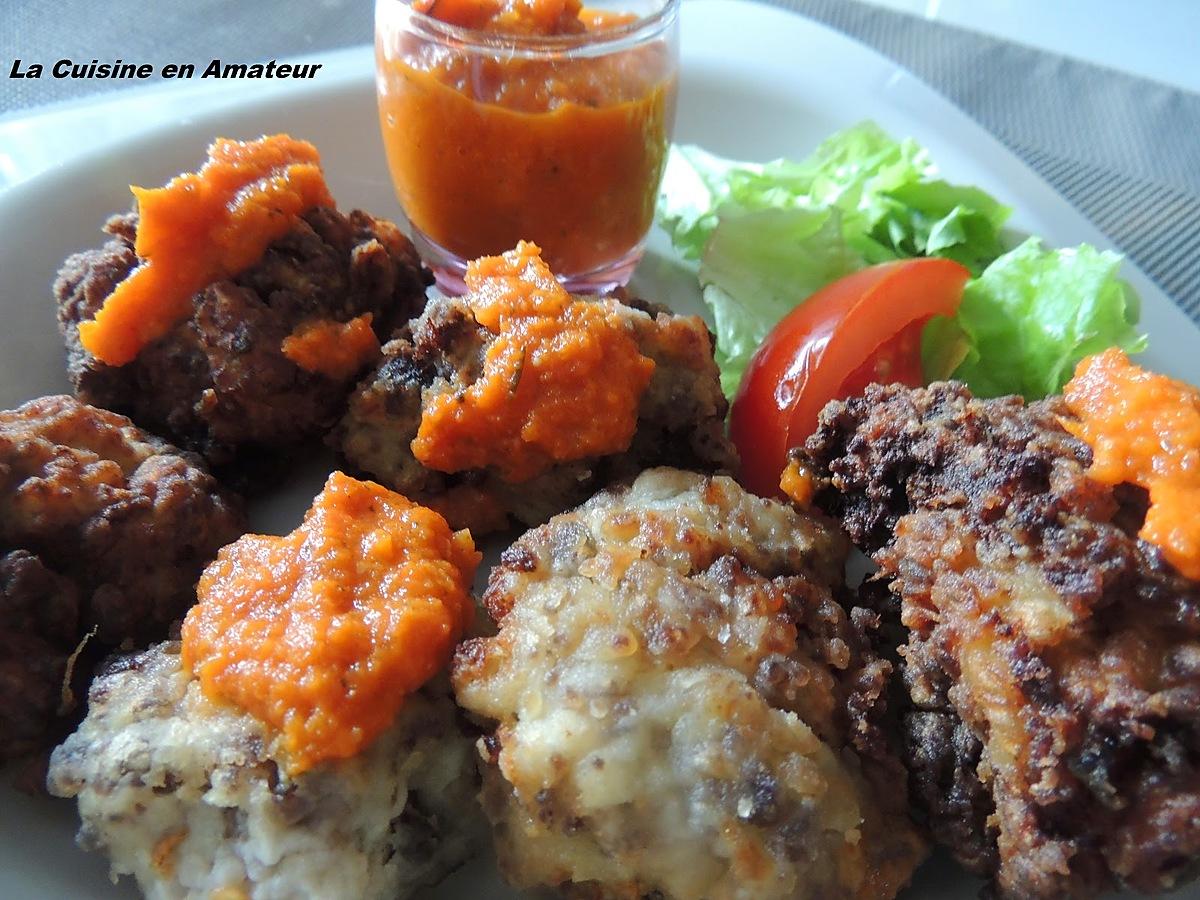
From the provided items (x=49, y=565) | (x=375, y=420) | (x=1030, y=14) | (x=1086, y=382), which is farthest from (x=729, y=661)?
(x=1030, y=14)

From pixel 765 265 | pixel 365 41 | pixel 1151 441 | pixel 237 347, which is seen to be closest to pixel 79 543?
pixel 237 347

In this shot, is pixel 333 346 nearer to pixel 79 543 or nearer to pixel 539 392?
pixel 539 392

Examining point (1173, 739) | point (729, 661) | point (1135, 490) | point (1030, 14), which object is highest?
point (1135, 490)

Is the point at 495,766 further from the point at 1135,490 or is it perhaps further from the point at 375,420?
the point at 1135,490

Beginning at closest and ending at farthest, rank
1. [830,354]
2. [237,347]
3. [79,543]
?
[79,543] → [237,347] → [830,354]

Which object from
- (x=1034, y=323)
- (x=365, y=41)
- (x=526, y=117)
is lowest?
(x=365, y=41)

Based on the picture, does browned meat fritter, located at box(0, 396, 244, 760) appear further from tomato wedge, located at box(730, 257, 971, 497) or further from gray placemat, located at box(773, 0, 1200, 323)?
gray placemat, located at box(773, 0, 1200, 323)
